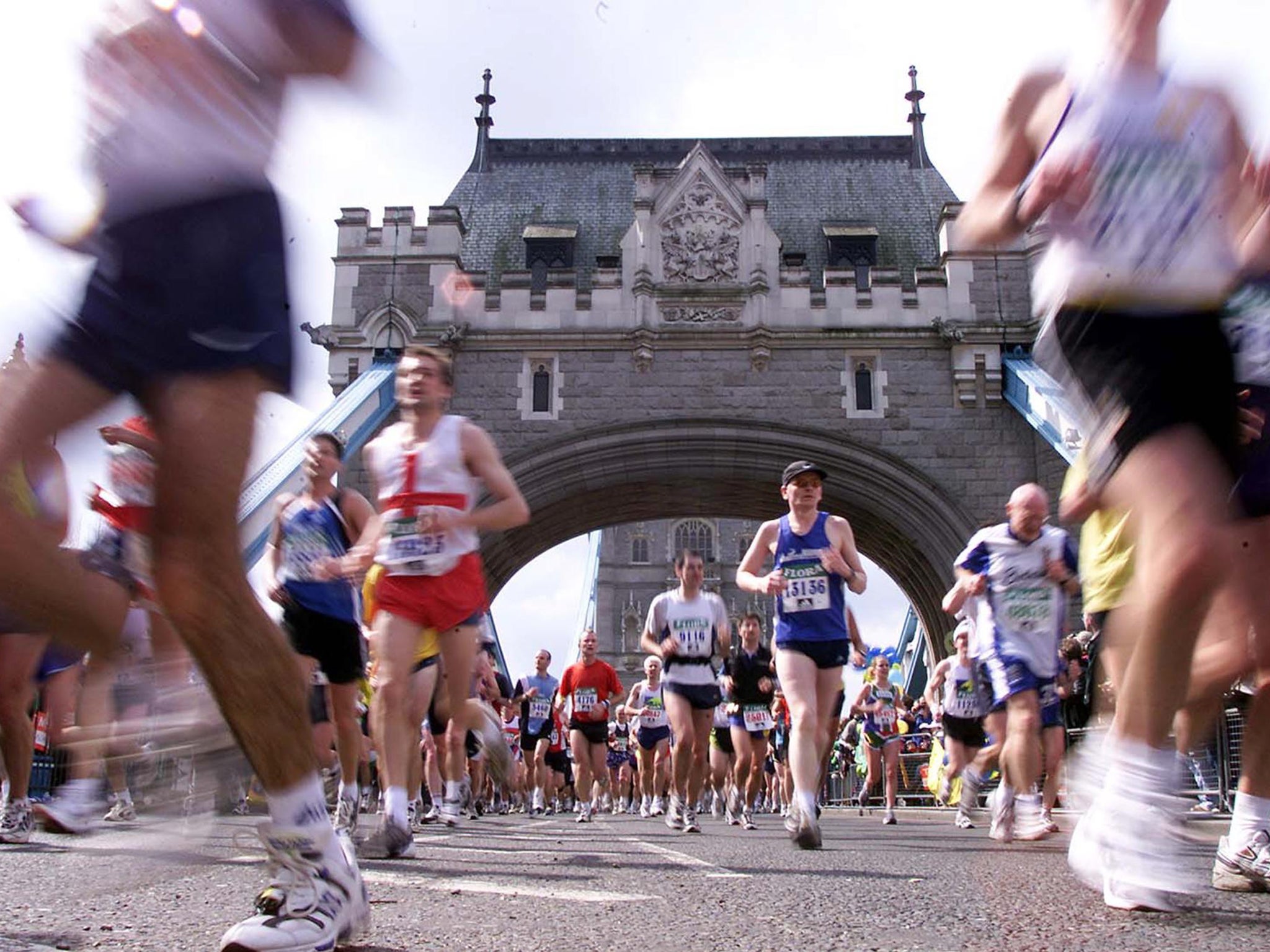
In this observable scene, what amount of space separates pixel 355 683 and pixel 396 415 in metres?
15.0

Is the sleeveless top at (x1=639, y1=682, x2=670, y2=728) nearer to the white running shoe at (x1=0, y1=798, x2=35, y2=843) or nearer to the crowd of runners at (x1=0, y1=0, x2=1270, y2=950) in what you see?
the white running shoe at (x1=0, y1=798, x2=35, y2=843)

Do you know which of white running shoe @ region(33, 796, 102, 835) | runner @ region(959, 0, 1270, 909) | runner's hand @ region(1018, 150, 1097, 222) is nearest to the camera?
runner @ region(959, 0, 1270, 909)

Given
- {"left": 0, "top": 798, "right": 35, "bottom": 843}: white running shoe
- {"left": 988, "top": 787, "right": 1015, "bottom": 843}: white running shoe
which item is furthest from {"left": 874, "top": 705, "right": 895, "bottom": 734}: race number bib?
{"left": 0, "top": 798, "right": 35, "bottom": 843}: white running shoe

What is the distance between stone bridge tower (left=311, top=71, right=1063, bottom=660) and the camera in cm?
1958

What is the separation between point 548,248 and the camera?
2495 cm

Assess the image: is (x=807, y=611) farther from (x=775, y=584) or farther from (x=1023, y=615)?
(x=1023, y=615)

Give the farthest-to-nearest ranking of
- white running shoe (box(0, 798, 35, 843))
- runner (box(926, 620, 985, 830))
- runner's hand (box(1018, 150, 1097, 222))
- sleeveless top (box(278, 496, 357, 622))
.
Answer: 1. runner (box(926, 620, 985, 830))
2. sleeveless top (box(278, 496, 357, 622))
3. white running shoe (box(0, 798, 35, 843))
4. runner's hand (box(1018, 150, 1097, 222))

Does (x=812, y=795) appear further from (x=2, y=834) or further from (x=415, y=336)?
(x=415, y=336)

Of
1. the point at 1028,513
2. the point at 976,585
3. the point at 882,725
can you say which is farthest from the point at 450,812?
the point at 1028,513

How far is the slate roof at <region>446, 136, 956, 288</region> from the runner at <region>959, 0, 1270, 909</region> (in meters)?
21.0

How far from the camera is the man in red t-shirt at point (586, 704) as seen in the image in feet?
36.4

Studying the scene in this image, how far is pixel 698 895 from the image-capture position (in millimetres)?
3156

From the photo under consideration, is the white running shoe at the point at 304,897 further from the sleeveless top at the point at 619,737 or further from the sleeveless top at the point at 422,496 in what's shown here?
the sleeveless top at the point at 619,737

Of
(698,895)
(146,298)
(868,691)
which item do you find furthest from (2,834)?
(868,691)
